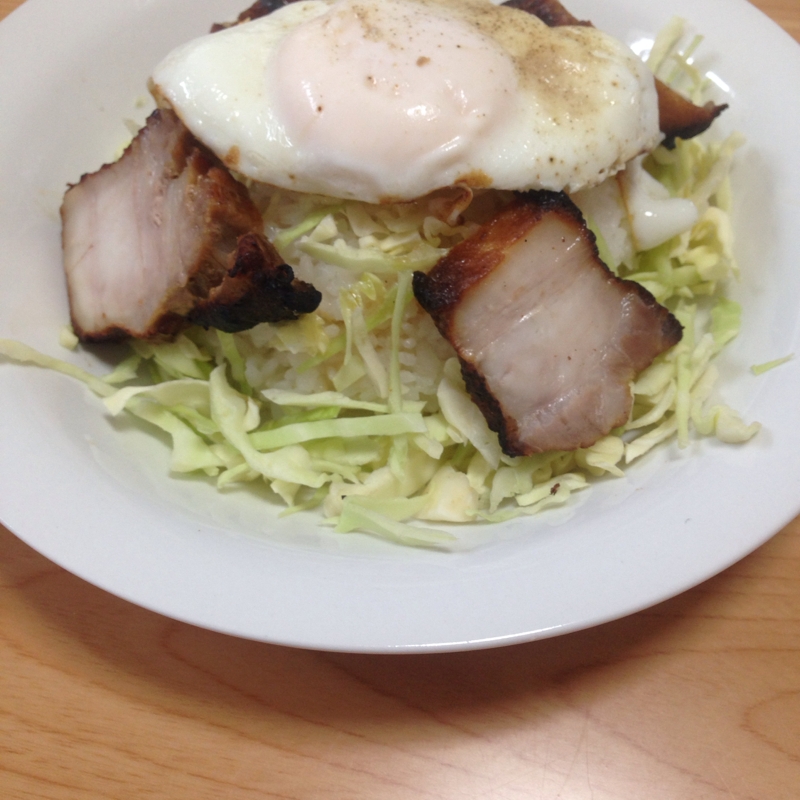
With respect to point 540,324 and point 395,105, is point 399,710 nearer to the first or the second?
point 540,324

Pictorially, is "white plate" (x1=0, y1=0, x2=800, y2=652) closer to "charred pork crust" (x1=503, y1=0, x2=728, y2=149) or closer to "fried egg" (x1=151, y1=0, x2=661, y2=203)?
"charred pork crust" (x1=503, y1=0, x2=728, y2=149)

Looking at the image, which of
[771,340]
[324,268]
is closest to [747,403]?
[771,340]

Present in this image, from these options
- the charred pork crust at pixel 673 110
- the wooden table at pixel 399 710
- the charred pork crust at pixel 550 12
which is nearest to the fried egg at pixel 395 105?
the charred pork crust at pixel 673 110

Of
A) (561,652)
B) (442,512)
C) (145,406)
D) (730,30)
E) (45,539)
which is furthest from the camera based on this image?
(730,30)

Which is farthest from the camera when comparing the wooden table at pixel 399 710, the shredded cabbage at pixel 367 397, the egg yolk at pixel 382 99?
the shredded cabbage at pixel 367 397

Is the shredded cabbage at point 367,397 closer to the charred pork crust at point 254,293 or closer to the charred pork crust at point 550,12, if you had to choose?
the charred pork crust at point 254,293

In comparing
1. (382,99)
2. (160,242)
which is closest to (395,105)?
(382,99)

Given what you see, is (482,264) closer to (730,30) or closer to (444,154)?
(444,154)
